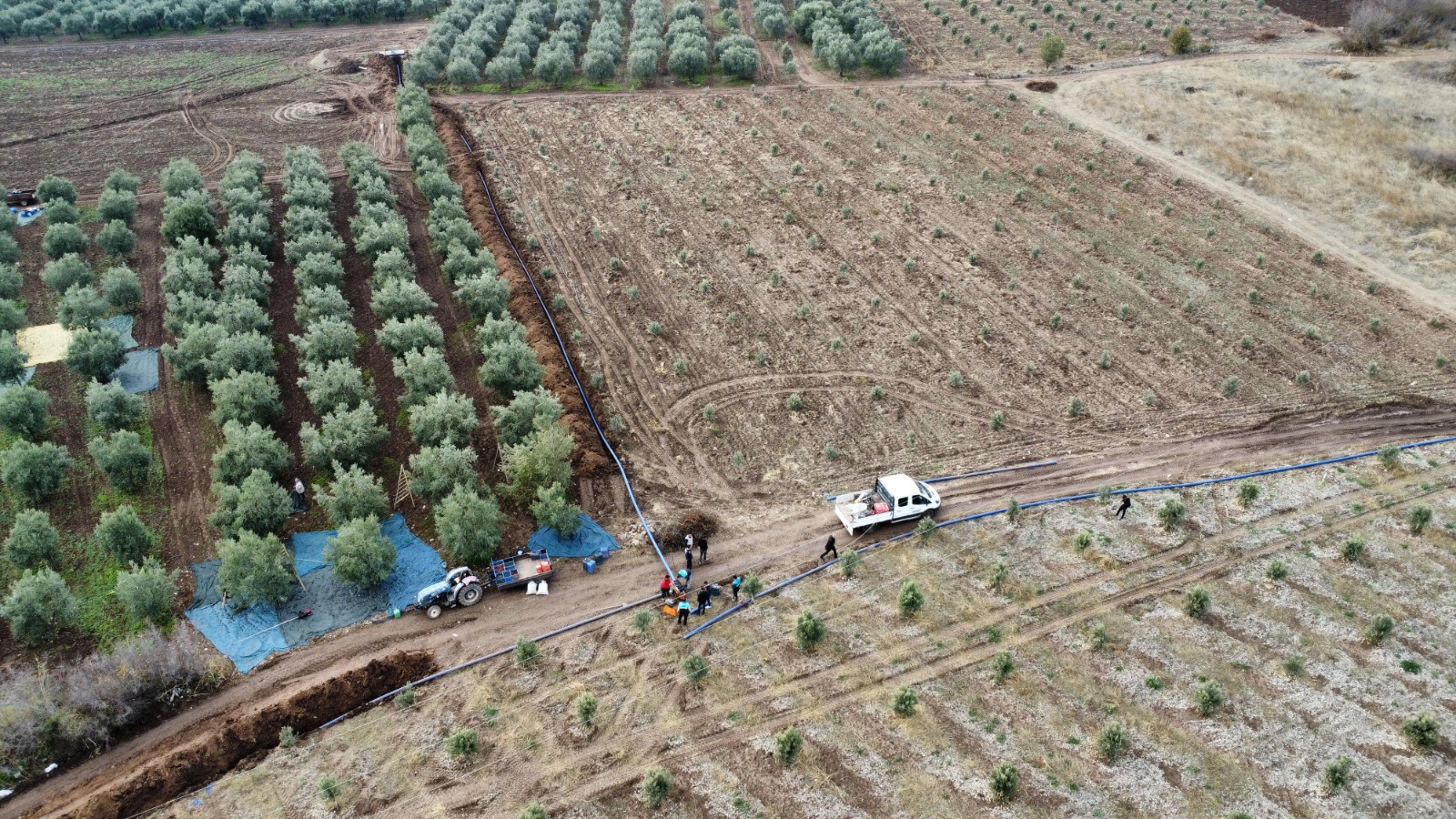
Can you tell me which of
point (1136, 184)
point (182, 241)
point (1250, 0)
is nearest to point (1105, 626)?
point (1136, 184)

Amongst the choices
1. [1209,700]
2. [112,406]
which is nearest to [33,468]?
[112,406]

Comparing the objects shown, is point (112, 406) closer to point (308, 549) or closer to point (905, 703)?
point (308, 549)

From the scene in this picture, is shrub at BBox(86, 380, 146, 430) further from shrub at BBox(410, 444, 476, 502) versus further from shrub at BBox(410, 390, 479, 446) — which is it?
shrub at BBox(410, 444, 476, 502)

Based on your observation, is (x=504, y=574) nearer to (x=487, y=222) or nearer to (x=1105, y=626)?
(x=1105, y=626)

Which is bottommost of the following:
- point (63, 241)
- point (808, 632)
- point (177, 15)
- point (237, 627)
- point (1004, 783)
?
point (237, 627)

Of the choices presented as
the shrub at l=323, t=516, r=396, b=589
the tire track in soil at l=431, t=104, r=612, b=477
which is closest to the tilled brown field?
the tire track in soil at l=431, t=104, r=612, b=477
